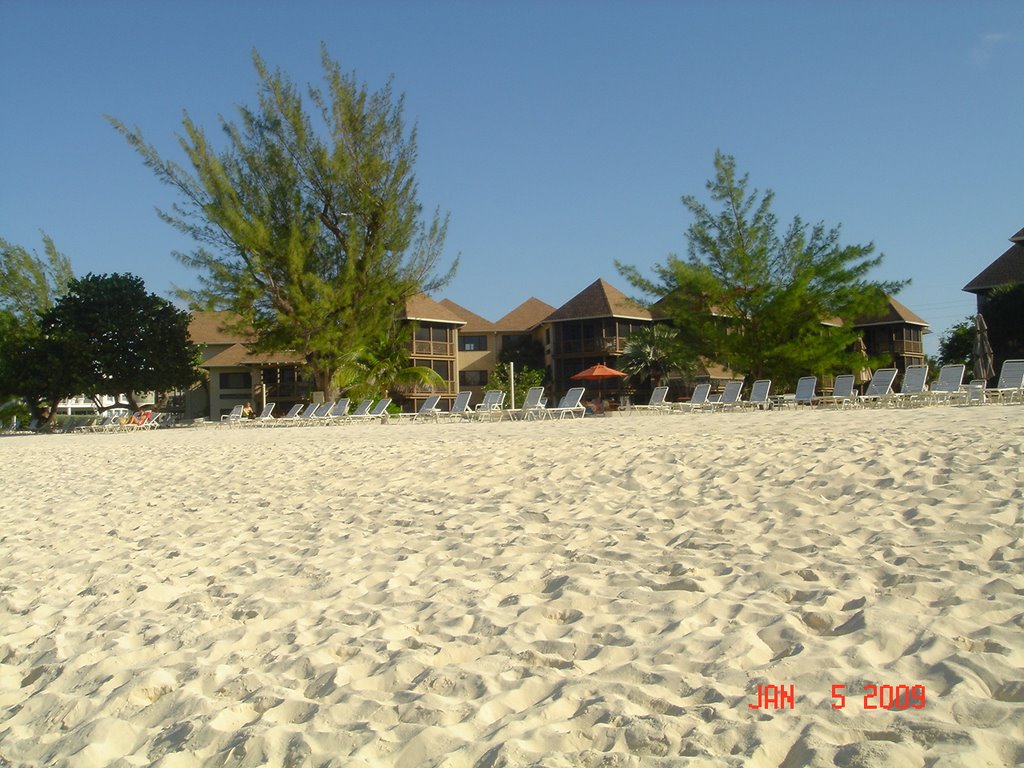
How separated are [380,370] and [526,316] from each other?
20.9 meters

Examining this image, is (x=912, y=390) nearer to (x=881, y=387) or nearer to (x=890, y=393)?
(x=881, y=387)

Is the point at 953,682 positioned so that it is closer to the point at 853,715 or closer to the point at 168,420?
the point at 853,715

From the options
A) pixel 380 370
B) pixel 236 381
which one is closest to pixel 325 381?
pixel 380 370

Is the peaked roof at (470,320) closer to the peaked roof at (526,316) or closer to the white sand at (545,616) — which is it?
the peaked roof at (526,316)

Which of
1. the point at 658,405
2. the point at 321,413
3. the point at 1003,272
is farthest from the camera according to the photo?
the point at 1003,272

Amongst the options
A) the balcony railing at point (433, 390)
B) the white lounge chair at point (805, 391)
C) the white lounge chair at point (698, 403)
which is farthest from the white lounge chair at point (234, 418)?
the white lounge chair at point (805, 391)

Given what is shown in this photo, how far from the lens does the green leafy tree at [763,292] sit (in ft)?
90.1

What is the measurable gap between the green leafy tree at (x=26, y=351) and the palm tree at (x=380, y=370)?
10879mm

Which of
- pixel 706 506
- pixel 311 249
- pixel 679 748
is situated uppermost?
pixel 311 249

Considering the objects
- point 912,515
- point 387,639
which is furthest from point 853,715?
point 912,515

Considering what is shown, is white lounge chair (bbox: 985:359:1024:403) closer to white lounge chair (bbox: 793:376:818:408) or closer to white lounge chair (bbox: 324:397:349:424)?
white lounge chair (bbox: 793:376:818:408)

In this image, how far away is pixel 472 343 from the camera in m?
53.0

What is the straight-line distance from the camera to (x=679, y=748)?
9.91ft

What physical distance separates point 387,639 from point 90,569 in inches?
122
